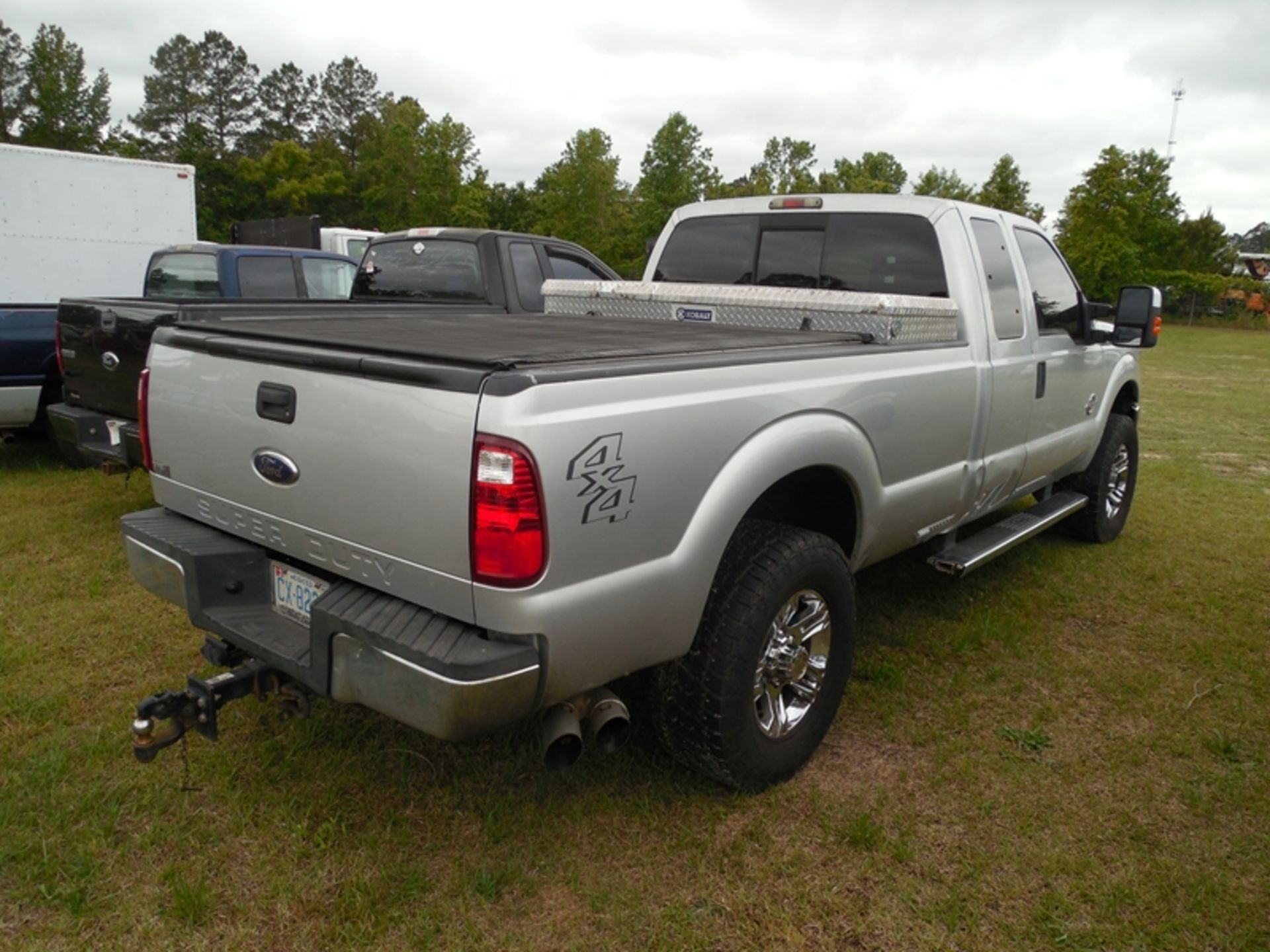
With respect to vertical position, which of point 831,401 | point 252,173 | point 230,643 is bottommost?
point 230,643

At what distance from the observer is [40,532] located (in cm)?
525

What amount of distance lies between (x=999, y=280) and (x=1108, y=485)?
2140mm

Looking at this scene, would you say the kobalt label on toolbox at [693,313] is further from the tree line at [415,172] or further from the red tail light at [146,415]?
the tree line at [415,172]

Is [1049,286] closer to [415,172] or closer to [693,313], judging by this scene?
[693,313]

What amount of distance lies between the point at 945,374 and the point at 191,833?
3020 millimetres

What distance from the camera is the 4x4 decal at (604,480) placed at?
2080mm

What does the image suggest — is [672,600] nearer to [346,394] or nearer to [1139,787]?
[346,394]

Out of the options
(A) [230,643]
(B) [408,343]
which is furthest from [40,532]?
(B) [408,343]

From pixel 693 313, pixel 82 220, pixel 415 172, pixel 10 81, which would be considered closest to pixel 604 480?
pixel 693 313

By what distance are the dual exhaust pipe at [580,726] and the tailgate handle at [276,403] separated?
1.07 m

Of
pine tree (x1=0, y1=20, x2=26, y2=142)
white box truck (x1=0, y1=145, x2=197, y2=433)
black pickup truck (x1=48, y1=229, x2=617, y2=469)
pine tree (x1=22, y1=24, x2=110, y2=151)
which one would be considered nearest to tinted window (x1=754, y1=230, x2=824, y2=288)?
black pickup truck (x1=48, y1=229, x2=617, y2=469)

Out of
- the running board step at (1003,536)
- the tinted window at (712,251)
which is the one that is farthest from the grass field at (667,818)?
the tinted window at (712,251)

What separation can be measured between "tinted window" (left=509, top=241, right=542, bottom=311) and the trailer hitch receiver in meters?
4.29

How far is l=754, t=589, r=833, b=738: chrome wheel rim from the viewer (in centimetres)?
284
